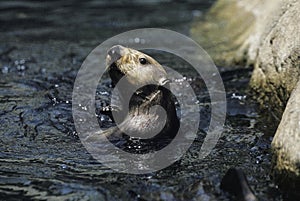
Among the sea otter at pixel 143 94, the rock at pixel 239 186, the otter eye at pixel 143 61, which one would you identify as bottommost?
the rock at pixel 239 186

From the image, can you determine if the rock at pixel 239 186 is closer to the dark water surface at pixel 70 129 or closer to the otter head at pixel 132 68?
the dark water surface at pixel 70 129

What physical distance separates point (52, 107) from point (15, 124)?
21.2 inches

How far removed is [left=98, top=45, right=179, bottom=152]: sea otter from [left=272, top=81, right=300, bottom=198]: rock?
3.00 feet

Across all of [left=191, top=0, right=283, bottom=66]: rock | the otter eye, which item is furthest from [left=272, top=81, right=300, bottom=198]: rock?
[left=191, top=0, right=283, bottom=66]: rock

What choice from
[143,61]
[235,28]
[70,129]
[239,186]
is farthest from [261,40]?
[239,186]

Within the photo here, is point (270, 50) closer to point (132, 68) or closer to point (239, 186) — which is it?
point (132, 68)

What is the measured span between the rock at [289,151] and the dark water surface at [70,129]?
0.36ft

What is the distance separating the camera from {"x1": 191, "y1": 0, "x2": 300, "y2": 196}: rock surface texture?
12.7 feet

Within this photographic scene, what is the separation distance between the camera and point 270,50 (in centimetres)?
565

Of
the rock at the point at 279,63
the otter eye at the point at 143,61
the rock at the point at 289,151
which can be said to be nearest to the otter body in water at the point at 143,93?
the otter eye at the point at 143,61

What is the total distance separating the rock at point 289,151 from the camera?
371 centimetres

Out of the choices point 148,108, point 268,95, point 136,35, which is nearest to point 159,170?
point 148,108

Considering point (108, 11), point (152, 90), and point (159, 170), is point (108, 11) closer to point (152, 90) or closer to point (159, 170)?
point (152, 90)

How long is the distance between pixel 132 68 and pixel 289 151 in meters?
1.42
